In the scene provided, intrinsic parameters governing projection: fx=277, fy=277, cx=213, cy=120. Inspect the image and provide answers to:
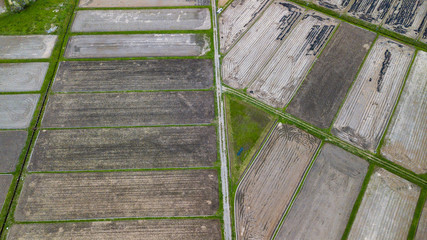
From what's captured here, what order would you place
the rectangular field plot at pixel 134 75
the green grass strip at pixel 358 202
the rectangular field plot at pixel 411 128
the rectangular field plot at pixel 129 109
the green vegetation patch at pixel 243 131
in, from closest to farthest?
the green grass strip at pixel 358 202, the green vegetation patch at pixel 243 131, the rectangular field plot at pixel 411 128, the rectangular field plot at pixel 129 109, the rectangular field plot at pixel 134 75

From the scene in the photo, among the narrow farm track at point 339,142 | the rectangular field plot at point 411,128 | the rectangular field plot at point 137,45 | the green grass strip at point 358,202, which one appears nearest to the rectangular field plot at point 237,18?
the rectangular field plot at point 137,45

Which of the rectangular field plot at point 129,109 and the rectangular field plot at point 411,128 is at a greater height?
the rectangular field plot at point 129,109

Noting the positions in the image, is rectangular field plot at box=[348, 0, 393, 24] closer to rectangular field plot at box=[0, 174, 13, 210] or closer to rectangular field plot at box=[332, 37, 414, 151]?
rectangular field plot at box=[332, 37, 414, 151]

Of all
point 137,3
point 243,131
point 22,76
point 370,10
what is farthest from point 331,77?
point 22,76

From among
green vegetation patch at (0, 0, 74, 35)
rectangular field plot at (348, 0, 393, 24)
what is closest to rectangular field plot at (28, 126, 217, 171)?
green vegetation patch at (0, 0, 74, 35)

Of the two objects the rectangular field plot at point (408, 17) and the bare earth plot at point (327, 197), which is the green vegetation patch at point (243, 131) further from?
the rectangular field plot at point (408, 17)

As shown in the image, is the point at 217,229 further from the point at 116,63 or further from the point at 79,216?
the point at 116,63
